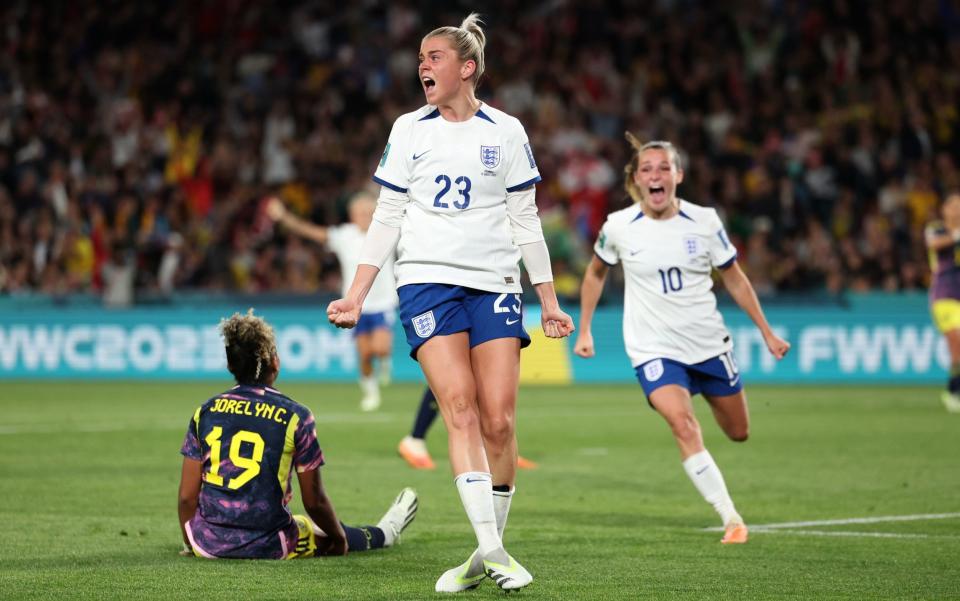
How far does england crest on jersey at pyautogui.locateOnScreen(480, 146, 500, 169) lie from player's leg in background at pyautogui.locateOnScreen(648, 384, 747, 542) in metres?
2.73

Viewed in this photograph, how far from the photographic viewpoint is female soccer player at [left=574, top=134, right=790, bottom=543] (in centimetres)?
936

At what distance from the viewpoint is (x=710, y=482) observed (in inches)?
355

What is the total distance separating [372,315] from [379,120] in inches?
380

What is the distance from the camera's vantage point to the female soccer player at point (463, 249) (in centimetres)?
689

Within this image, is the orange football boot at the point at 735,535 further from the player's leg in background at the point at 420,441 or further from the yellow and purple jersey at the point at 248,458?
the player's leg in background at the point at 420,441

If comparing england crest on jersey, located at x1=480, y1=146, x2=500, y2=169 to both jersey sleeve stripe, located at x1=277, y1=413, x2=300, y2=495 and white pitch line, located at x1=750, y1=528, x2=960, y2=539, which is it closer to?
jersey sleeve stripe, located at x1=277, y1=413, x2=300, y2=495

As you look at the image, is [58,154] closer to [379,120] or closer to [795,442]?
[379,120]

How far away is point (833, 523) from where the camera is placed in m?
9.36

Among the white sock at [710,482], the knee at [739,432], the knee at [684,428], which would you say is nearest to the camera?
the white sock at [710,482]

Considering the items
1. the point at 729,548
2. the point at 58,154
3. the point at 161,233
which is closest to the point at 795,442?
the point at 729,548

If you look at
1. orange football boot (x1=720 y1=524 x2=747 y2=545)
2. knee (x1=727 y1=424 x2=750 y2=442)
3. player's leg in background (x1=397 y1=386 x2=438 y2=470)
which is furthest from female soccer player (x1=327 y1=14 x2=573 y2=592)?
player's leg in background (x1=397 y1=386 x2=438 y2=470)

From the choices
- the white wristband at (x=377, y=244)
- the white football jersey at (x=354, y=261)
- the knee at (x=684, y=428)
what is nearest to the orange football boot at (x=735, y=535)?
the knee at (x=684, y=428)

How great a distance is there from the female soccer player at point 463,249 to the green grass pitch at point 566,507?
82 cm

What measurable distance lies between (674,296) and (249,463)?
3.31 meters
